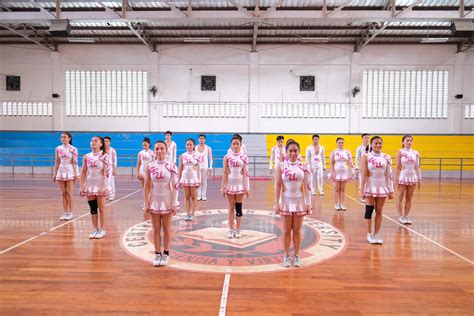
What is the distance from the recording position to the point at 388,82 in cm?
2008

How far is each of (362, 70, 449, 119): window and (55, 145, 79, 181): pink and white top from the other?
56.3 ft

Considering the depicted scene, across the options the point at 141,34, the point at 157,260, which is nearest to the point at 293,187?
the point at 157,260

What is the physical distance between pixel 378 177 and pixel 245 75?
1544 centimetres

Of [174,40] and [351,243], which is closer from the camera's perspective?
[351,243]

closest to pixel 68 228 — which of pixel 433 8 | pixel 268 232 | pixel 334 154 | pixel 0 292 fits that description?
pixel 0 292

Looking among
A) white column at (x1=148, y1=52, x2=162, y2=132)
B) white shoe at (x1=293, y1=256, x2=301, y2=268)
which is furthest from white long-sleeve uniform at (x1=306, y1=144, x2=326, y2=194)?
white column at (x1=148, y1=52, x2=162, y2=132)

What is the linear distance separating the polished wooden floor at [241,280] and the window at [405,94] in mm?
14125

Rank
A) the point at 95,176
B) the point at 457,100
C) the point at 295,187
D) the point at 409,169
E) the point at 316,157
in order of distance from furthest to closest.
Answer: the point at 457,100
the point at 316,157
the point at 409,169
the point at 95,176
the point at 295,187

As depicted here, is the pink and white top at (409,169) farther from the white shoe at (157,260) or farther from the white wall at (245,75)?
the white wall at (245,75)

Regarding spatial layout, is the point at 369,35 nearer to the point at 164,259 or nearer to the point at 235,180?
the point at 235,180

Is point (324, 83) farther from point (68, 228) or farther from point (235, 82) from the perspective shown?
point (68, 228)

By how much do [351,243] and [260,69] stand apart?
15.7 m

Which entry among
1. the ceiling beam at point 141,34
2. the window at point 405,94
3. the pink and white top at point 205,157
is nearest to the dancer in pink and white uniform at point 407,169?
the pink and white top at point 205,157

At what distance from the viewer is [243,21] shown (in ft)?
49.0
